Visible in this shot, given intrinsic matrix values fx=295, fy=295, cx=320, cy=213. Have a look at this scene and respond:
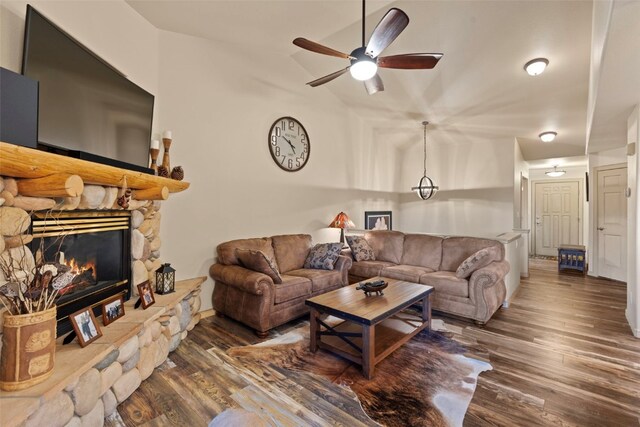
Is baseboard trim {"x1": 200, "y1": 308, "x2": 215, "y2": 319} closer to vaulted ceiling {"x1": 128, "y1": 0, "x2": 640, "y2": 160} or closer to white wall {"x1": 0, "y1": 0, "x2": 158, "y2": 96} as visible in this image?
white wall {"x1": 0, "y1": 0, "x2": 158, "y2": 96}

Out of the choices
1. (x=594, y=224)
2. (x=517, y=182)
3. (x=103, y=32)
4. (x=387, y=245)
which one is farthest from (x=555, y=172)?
(x=103, y=32)

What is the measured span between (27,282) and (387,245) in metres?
4.27

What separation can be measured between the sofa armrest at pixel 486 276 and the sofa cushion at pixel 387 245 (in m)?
1.41

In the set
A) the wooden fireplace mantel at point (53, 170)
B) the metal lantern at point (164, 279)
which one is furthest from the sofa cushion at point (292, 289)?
the wooden fireplace mantel at point (53, 170)

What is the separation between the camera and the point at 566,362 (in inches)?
98.9

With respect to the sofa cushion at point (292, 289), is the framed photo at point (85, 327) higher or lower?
higher

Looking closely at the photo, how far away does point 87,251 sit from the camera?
2.18 metres

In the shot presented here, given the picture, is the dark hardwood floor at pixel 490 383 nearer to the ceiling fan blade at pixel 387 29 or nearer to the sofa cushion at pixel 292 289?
the sofa cushion at pixel 292 289

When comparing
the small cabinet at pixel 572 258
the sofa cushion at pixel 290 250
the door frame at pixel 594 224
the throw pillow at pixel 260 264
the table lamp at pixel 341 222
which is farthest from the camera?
the small cabinet at pixel 572 258

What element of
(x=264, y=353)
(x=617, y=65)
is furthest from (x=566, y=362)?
(x=264, y=353)

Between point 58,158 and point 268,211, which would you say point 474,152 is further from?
point 58,158

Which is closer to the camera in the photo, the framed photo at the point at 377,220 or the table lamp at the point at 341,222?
the table lamp at the point at 341,222

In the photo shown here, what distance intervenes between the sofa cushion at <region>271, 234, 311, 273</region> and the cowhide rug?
3.46 feet

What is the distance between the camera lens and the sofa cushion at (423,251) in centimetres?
432
